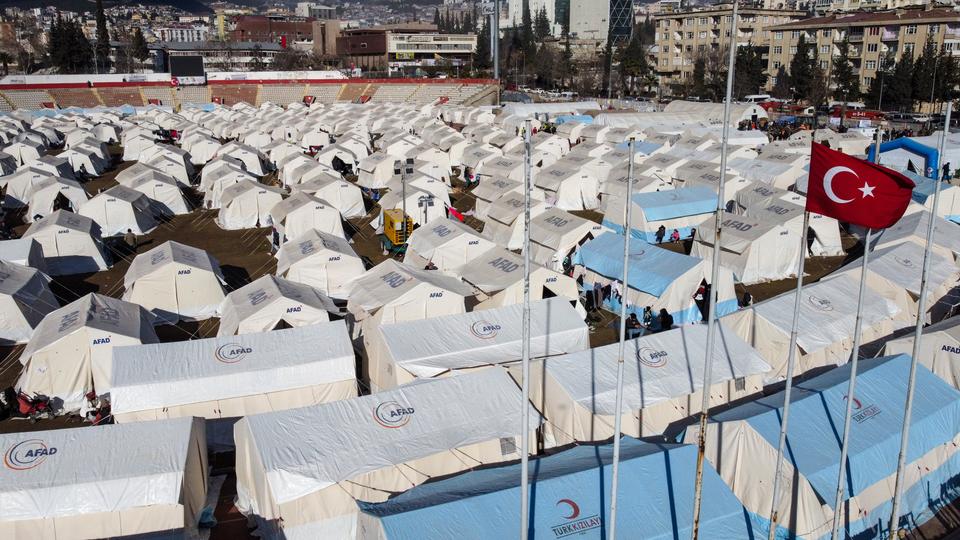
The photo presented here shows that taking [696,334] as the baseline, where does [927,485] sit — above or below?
below

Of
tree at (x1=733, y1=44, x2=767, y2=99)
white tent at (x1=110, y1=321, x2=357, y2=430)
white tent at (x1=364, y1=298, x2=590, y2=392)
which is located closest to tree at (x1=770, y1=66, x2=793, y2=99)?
tree at (x1=733, y1=44, x2=767, y2=99)

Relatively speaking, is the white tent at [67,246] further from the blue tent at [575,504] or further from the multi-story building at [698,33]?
the multi-story building at [698,33]

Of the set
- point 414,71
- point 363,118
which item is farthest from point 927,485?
point 414,71

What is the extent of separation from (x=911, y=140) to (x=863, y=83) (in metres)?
38.5

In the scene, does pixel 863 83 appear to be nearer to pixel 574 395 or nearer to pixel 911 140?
pixel 911 140

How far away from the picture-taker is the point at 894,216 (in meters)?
7.34

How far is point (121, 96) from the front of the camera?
6619 cm

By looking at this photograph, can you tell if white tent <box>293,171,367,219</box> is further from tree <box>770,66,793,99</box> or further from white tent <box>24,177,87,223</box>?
tree <box>770,66,793,99</box>

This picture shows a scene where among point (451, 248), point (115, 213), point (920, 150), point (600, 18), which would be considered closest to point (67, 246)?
point (115, 213)

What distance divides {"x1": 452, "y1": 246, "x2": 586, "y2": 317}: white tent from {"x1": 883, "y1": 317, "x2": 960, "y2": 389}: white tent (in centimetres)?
601

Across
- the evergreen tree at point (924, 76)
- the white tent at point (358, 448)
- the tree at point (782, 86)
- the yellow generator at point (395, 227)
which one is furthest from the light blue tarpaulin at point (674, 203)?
the tree at point (782, 86)

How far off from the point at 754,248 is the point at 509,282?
23.4 feet

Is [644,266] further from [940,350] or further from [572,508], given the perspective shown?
[572,508]

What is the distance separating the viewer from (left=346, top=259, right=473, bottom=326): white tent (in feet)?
47.5
